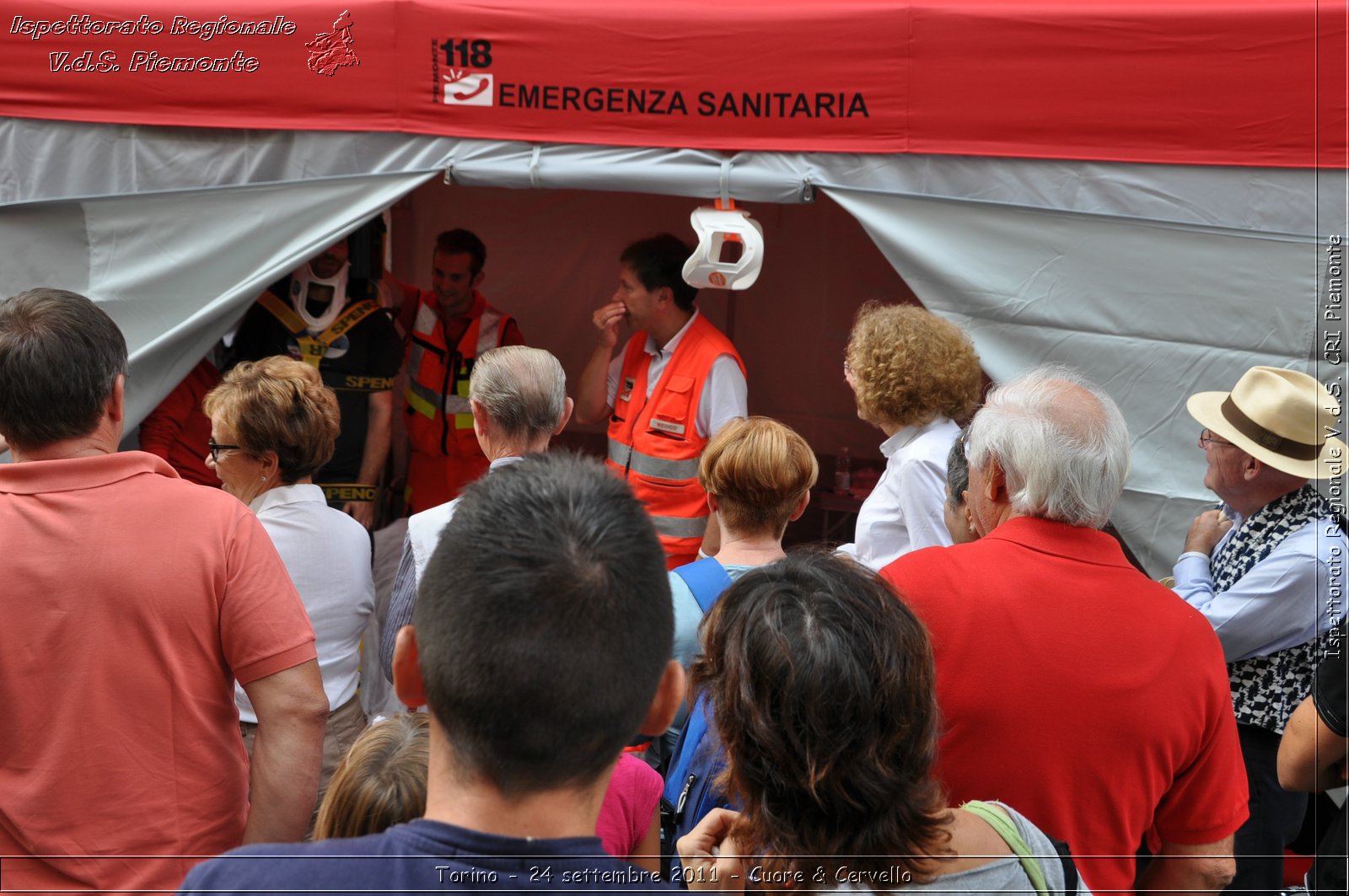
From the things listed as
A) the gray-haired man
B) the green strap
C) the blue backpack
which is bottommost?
the blue backpack

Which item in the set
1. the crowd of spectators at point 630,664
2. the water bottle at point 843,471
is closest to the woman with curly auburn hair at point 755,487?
the crowd of spectators at point 630,664

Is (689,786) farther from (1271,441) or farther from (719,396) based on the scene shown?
(719,396)

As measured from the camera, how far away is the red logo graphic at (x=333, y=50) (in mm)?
3262

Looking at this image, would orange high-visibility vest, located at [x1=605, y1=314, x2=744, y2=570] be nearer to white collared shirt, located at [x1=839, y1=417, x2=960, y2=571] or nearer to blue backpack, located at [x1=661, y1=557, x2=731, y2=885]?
white collared shirt, located at [x1=839, y1=417, x2=960, y2=571]

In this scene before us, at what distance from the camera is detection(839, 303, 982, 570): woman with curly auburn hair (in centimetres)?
278

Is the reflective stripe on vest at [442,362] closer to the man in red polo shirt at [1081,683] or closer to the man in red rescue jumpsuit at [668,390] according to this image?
the man in red rescue jumpsuit at [668,390]

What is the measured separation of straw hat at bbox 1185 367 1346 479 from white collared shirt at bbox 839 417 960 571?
0.62m

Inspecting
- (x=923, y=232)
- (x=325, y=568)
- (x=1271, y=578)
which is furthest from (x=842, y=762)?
(x=923, y=232)

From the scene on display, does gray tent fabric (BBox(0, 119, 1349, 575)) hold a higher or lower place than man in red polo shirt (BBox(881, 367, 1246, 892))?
higher

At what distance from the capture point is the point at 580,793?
3.06 ft

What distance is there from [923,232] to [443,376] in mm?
2052

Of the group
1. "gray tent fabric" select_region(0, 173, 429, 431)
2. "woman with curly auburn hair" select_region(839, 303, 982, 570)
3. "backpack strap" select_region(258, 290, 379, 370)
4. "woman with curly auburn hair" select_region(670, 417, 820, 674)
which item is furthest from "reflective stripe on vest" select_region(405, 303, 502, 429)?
"woman with curly auburn hair" select_region(670, 417, 820, 674)

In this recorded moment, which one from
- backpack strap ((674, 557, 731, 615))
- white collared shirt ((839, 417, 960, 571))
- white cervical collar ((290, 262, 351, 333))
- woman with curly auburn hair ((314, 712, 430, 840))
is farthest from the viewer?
white cervical collar ((290, 262, 351, 333))

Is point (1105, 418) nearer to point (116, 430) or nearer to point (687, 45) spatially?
point (116, 430)
